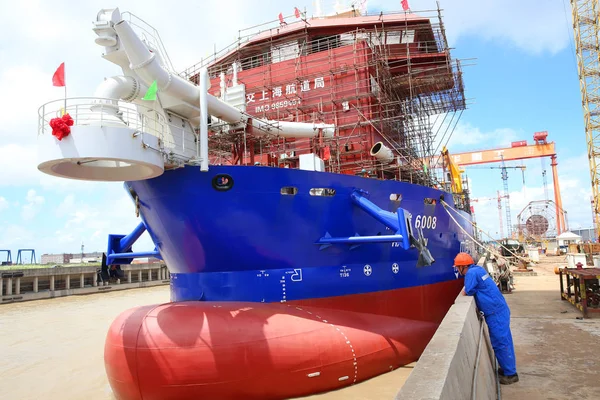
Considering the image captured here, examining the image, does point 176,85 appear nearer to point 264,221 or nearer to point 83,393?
point 264,221

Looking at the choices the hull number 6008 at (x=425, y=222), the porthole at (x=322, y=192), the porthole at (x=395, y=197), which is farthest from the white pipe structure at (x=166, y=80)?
the hull number 6008 at (x=425, y=222)

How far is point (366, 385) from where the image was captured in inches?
304

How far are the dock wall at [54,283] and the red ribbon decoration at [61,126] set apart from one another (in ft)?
53.6

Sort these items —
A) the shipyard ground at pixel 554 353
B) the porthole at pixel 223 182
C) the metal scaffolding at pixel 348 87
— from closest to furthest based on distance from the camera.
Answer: the shipyard ground at pixel 554 353, the porthole at pixel 223 182, the metal scaffolding at pixel 348 87

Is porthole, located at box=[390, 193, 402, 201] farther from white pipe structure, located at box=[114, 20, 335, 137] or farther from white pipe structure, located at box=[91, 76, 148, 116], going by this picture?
white pipe structure, located at box=[91, 76, 148, 116]

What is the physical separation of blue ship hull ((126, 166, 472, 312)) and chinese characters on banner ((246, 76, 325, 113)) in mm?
5692

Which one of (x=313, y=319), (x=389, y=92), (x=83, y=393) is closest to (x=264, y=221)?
(x=313, y=319)

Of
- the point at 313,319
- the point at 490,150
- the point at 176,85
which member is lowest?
the point at 313,319

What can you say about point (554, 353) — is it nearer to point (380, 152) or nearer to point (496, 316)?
point (496, 316)

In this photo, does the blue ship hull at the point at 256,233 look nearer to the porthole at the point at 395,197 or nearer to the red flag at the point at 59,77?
the porthole at the point at 395,197

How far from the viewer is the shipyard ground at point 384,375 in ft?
18.5

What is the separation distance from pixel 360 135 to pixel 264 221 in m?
5.47

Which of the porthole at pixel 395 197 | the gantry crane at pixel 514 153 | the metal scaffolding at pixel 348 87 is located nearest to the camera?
the porthole at pixel 395 197

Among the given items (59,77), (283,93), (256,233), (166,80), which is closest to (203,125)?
(166,80)
